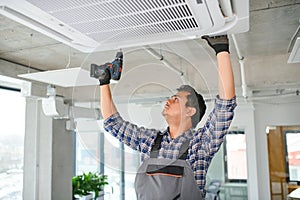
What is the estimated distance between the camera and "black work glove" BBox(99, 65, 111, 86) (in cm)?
97

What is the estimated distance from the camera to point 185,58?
2.69ft

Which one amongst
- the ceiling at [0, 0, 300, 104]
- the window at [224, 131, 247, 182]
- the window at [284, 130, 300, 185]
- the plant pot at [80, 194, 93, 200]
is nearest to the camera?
the ceiling at [0, 0, 300, 104]

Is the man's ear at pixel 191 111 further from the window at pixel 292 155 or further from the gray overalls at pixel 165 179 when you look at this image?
the window at pixel 292 155

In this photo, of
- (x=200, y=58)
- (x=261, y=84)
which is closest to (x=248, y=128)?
(x=261, y=84)

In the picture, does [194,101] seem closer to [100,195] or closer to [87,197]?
[87,197]

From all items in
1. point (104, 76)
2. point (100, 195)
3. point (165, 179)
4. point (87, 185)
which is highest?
point (104, 76)

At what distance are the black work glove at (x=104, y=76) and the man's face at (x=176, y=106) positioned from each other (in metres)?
0.21

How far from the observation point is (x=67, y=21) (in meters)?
0.76

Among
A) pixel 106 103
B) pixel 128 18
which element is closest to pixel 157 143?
pixel 106 103

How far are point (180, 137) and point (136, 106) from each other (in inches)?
7.2

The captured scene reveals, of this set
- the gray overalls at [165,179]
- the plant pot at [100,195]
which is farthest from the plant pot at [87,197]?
the gray overalls at [165,179]

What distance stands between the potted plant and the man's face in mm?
4667

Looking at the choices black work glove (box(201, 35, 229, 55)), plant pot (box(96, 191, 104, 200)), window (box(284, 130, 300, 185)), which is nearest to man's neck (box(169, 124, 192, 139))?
black work glove (box(201, 35, 229, 55))

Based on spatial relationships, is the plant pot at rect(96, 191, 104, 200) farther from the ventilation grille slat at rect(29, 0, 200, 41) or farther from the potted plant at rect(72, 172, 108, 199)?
the ventilation grille slat at rect(29, 0, 200, 41)
